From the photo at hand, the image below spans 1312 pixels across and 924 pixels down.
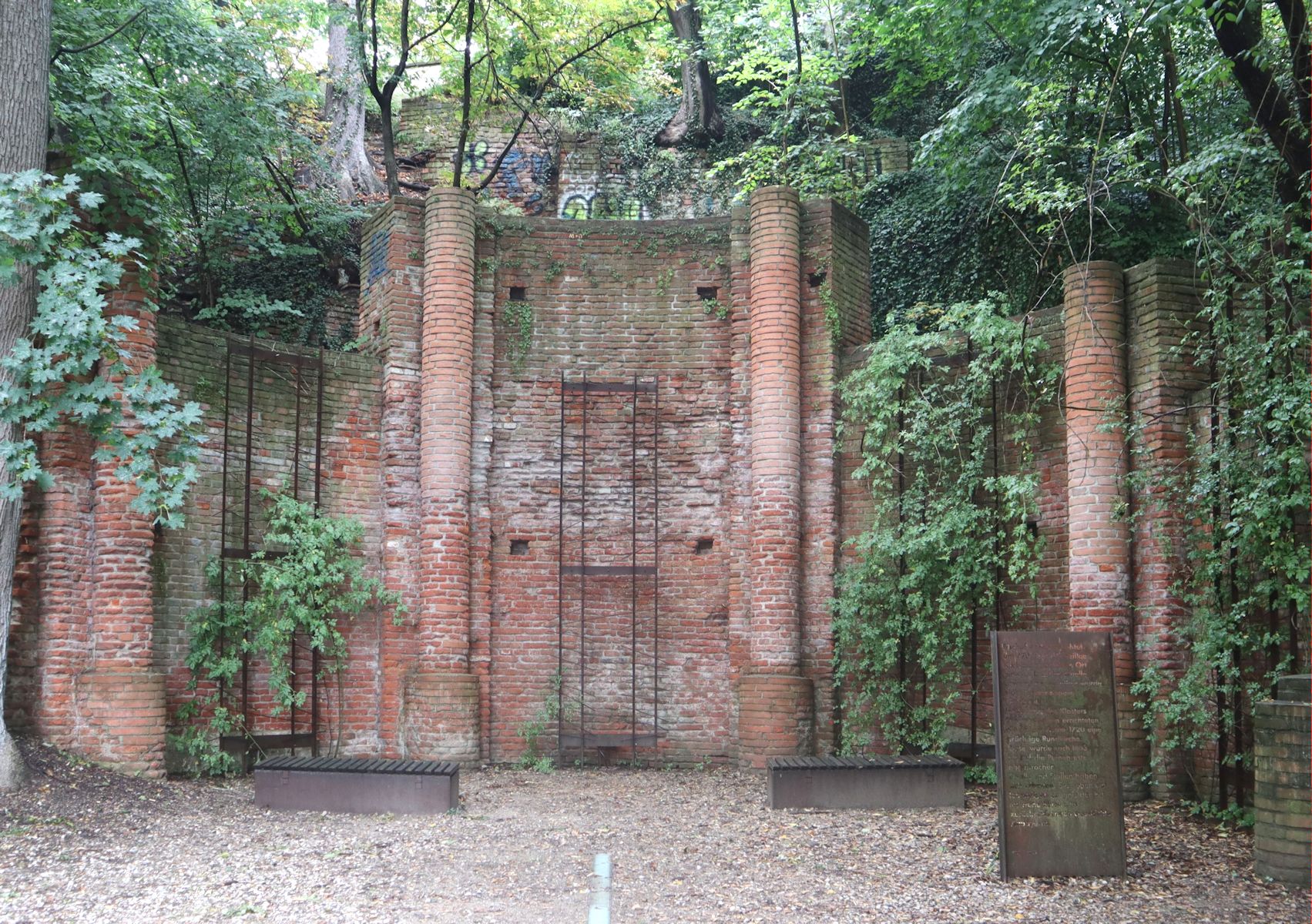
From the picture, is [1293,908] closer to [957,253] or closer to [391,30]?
[957,253]

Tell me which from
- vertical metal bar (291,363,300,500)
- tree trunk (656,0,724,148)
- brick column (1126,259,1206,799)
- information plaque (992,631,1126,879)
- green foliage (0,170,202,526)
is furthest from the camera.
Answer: tree trunk (656,0,724,148)

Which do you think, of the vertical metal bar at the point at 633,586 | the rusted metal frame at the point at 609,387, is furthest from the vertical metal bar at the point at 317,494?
the vertical metal bar at the point at 633,586

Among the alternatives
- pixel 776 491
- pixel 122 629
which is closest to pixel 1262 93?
pixel 776 491

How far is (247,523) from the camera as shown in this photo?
10.6 metres

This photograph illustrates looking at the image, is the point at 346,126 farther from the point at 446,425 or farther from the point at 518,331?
the point at 446,425

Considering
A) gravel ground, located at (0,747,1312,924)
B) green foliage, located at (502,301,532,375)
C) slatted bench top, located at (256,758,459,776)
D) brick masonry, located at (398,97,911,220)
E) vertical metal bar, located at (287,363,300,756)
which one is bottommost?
gravel ground, located at (0,747,1312,924)

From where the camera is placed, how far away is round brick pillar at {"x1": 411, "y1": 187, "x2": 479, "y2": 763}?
1098cm

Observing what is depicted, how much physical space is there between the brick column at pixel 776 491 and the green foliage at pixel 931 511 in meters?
0.54

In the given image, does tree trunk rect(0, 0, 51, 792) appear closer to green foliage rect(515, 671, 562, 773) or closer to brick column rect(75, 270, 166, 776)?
brick column rect(75, 270, 166, 776)

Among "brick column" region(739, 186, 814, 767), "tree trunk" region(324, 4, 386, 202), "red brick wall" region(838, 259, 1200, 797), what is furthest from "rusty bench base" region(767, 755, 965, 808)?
"tree trunk" region(324, 4, 386, 202)

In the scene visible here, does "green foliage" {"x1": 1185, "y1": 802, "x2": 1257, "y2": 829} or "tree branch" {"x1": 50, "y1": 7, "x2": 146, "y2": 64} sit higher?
"tree branch" {"x1": 50, "y1": 7, "x2": 146, "y2": 64}

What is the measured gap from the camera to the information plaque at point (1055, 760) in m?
6.51

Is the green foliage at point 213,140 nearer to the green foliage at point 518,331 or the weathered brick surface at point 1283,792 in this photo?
the green foliage at point 518,331

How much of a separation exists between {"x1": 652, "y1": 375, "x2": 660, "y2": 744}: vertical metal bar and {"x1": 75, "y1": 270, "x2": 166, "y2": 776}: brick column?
493cm
